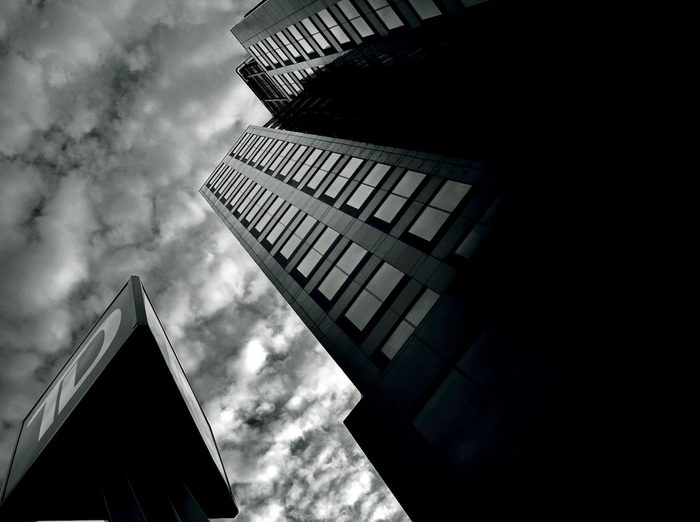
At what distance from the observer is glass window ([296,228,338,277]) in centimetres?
2467

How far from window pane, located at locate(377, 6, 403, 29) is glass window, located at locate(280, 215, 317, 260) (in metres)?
12.8

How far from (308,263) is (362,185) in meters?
5.93

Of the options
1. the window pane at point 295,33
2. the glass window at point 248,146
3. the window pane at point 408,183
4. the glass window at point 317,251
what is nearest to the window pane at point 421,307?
the window pane at point 408,183

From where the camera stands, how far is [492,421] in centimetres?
905

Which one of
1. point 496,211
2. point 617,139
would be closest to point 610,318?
point 617,139

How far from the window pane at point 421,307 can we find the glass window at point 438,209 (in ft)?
9.06

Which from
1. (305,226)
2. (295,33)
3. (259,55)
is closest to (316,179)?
(305,226)

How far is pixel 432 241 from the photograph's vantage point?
17.5m

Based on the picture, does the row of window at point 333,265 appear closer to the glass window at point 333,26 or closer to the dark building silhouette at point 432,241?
the dark building silhouette at point 432,241

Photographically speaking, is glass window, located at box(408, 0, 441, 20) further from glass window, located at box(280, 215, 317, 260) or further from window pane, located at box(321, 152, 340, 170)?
glass window, located at box(280, 215, 317, 260)

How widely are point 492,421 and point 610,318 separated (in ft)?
10.9

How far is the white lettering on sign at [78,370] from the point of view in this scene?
29.4 feet

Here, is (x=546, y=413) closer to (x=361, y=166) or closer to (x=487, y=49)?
(x=487, y=49)

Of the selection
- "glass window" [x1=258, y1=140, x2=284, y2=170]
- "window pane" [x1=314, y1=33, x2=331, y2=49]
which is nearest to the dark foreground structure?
"window pane" [x1=314, y1=33, x2=331, y2=49]
